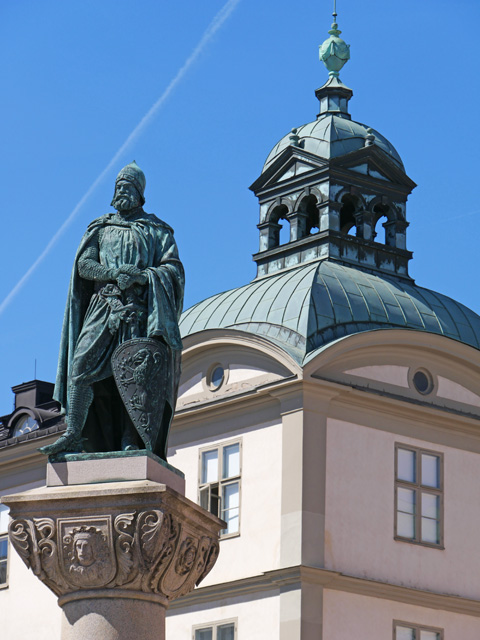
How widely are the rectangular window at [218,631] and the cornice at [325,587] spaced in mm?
519

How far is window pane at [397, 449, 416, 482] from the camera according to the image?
34.4 metres

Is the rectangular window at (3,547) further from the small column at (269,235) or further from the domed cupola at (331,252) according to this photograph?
the small column at (269,235)

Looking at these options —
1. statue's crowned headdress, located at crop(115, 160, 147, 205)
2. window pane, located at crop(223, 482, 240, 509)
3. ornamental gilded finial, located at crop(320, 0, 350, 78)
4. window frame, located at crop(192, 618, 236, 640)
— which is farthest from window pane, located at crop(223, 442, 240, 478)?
statue's crowned headdress, located at crop(115, 160, 147, 205)

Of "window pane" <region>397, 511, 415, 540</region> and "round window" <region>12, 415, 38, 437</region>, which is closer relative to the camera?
"window pane" <region>397, 511, 415, 540</region>

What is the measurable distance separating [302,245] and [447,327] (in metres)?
3.73

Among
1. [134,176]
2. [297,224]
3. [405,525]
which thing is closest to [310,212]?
[297,224]

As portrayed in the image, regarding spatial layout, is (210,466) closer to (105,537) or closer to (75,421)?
(75,421)

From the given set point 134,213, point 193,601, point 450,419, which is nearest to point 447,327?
point 450,419

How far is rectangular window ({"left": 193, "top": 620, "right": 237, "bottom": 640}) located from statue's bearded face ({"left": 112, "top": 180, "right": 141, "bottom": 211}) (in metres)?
19.3

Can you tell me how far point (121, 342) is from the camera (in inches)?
572

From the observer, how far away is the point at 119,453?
14031 millimetres

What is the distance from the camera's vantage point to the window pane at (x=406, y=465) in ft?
113

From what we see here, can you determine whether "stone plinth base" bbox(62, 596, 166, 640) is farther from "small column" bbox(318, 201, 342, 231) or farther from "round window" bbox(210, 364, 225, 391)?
"small column" bbox(318, 201, 342, 231)

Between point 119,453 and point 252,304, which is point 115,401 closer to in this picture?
point 119,453
